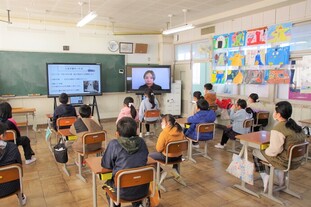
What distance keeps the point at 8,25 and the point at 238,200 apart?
6687 mm

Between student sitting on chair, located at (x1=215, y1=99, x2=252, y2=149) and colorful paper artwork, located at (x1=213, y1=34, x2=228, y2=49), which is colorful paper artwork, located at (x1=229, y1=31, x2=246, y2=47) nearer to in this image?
colorful paper artwork, located at (x1=213, y1=34, x2=228, y2=49)

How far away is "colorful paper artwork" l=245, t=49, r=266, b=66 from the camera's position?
18.2 ft

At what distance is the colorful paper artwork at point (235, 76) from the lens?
609 cm

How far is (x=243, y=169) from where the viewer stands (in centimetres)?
301

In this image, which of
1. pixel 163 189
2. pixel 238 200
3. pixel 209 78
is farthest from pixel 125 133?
pixel 209 78

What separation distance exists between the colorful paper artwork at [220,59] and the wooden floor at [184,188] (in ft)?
10.5

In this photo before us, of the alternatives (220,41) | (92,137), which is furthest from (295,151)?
(220,41)

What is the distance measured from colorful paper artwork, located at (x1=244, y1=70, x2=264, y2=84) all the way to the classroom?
0.08 ft

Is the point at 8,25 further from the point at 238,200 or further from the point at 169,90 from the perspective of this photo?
the point at 238,200

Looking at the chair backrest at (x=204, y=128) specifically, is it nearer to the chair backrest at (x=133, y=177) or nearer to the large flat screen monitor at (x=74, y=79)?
the chair backrest at (x=133, y=177)

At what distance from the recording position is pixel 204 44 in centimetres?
726

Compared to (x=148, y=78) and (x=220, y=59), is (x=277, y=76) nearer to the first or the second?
(x=220, y=59)

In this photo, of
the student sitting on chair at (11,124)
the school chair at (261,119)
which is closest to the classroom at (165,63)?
the student sitting on chair at (11,124)

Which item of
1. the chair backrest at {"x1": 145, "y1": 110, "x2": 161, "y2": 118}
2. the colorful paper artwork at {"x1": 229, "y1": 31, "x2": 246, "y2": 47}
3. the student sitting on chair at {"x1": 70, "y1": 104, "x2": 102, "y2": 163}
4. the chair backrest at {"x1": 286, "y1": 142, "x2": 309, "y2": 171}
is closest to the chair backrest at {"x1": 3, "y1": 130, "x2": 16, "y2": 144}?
the student sitting on chair at {"x1": 70, "y1": 104, "x2": 102, "y2": 163}
